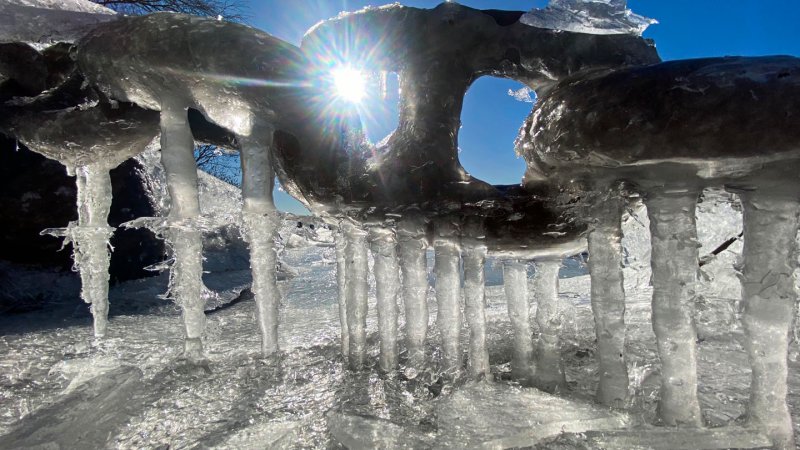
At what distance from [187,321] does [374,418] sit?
96cm

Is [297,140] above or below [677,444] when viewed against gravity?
above

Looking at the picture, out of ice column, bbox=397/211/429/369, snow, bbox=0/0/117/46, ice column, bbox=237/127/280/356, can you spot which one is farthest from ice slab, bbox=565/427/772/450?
snow, bbox=0/0/117/46

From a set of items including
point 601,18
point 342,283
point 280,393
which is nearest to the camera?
point 601,18

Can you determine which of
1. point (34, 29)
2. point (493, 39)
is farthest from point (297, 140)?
point (34, 29)

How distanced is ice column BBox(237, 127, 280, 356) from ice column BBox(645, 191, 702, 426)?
1.35m

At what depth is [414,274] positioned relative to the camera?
1828 mm

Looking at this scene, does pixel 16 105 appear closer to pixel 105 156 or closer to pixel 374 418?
pixel 105 156

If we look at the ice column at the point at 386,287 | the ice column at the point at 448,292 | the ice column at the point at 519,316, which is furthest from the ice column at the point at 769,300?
the ice column at the point at 386,287

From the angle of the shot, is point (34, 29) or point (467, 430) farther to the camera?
point (34, 29)

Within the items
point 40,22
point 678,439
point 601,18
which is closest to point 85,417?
point 40,22

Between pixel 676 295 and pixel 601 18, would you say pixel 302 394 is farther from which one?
pixel 601 18

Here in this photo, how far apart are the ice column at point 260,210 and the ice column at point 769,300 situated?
5.17 feet

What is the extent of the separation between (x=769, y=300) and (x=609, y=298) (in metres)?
0.41

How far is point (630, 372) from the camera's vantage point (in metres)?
1.84
